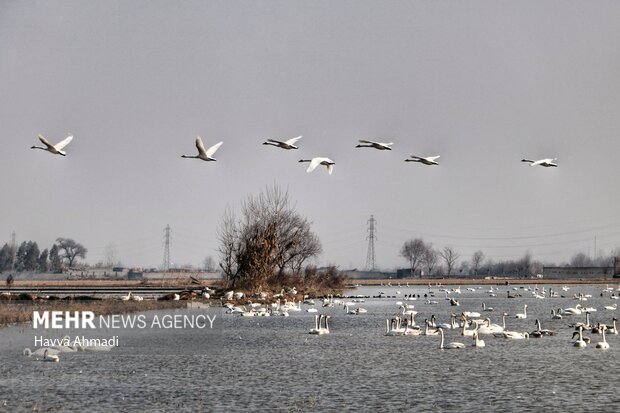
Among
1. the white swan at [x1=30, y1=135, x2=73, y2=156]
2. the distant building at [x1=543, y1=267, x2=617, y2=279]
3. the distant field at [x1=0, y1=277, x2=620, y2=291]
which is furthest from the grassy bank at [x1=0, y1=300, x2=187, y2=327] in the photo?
the distant building at [x1=543, y1=267, x2=617, y2=279]

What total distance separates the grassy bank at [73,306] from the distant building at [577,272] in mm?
145357

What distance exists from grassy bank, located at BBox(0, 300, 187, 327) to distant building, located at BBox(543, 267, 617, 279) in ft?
477

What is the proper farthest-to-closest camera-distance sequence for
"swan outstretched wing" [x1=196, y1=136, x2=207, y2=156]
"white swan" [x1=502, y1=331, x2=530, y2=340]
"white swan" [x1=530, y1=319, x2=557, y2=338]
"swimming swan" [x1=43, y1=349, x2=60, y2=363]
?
"white swan" [x1=530, y1=319, x2=557, y2=338] < "white swan" [x1=502, y1=331, x2=530, y2=340] < "swan outstretched wing" [x1=196, y1=136, x2=207, y2=156] < "swimming swan" [x1=43, y1=349, x2=60, y2=363]

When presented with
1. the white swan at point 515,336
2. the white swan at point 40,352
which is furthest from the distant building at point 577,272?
the white swan at point 40,352

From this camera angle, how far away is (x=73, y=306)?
1789 inches

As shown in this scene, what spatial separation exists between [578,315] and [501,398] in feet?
117

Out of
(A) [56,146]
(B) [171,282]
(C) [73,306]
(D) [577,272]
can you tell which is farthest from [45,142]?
(D) [577,272]

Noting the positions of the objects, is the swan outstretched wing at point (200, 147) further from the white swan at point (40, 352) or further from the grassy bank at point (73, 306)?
the grassy bank at point (73, 306)

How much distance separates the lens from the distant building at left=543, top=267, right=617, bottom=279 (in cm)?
18696

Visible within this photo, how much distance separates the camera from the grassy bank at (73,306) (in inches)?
1588

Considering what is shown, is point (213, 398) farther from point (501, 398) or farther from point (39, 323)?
point (39, 323)

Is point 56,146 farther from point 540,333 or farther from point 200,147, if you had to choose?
point 540,333

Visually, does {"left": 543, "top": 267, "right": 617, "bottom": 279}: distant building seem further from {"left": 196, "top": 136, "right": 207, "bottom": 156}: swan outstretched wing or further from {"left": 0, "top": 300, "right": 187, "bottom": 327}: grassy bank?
{"left": 196, "top": 136, "right": 207, "bottom": 156}: swan outstretched wing

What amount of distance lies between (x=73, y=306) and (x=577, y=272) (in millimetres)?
155943
